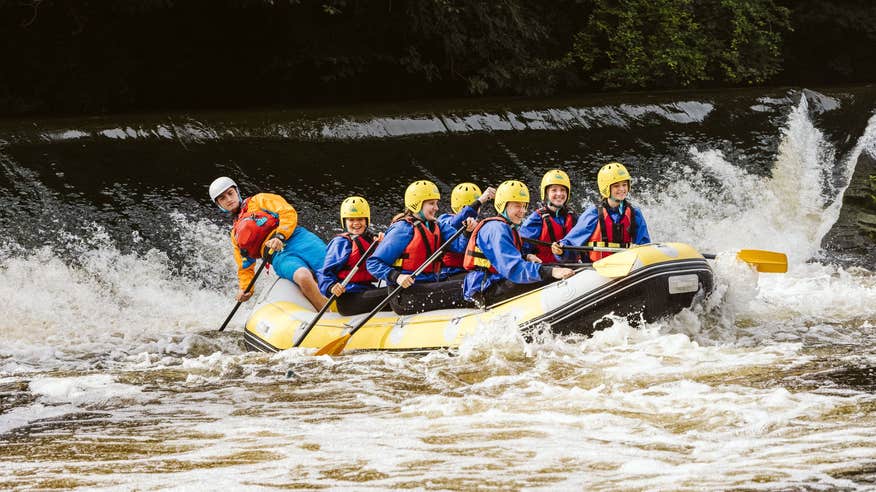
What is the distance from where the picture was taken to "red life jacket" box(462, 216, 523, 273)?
732cm

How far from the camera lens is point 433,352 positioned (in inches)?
280

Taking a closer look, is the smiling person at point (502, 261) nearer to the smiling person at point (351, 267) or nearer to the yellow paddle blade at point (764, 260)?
the smiling person at point (351, 267)

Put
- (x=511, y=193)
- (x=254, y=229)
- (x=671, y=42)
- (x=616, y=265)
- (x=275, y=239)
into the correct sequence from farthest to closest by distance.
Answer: (x=671, y=42) < (x=254, y=229) < (x=275, y=239) < (x=511, y=193) < (x=616, y=265)

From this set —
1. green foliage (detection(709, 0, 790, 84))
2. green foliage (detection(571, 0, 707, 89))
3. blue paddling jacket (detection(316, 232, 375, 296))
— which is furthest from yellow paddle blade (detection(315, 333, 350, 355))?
green foliage (detection(709, 0, 790, 84))

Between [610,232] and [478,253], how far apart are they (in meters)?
1.12

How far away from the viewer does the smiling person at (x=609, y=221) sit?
25.6 ft

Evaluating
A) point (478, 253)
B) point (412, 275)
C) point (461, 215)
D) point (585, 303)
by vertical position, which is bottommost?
point (585, 303)

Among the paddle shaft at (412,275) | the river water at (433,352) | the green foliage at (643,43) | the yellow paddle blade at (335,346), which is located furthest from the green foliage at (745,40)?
the yellow paddle blade at (335,346)

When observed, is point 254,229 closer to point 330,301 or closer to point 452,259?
point 330,301

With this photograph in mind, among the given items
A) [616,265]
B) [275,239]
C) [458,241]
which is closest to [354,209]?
[275,239]

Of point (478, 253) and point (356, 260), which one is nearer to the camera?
point (478, 253)

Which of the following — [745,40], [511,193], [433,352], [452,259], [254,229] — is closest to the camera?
[433,352]

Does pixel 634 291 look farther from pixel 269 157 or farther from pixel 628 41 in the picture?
pixel 628 41

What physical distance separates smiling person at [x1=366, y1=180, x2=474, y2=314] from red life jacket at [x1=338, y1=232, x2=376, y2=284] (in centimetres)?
28
